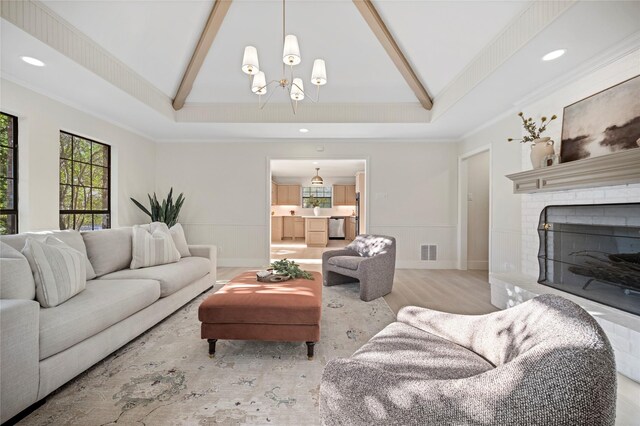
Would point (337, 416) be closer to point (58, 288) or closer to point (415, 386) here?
point (415, 386)

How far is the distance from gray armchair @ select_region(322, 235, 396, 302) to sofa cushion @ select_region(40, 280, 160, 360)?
7.01 ft

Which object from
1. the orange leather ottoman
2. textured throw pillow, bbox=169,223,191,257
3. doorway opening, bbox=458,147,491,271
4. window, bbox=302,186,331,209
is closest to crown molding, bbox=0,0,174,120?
textured throw pillow, bbox=169,223,191,257

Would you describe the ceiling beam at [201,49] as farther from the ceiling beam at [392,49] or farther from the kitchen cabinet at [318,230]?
the kitchen cabinet at [318,230]

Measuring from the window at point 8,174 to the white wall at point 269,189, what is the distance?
2464 millimetres

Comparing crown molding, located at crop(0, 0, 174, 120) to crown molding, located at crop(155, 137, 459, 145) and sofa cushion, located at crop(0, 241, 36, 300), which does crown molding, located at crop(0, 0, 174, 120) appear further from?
sofa cushion, located at crop(0, 241, 36, 300)

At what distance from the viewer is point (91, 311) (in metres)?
1.84

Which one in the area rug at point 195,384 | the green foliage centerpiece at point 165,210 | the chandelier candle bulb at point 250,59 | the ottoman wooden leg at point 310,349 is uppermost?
the chandelier candle bulb at point 250,59

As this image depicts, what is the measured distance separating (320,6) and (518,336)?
3563 millimetres

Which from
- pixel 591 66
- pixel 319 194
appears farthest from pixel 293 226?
pixel 591 66

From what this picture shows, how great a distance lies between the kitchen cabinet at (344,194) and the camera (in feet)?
35.1

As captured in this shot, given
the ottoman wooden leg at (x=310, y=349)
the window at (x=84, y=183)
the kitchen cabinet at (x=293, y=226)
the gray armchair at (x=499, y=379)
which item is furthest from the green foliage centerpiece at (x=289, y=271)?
the kitchen cabinet at (x=293, y=226)

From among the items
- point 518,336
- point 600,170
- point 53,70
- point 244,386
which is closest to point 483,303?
point 600,170

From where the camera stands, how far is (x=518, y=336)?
1103 mm

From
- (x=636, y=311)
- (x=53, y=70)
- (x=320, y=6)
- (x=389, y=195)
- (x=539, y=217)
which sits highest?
(x=320, y=6)
